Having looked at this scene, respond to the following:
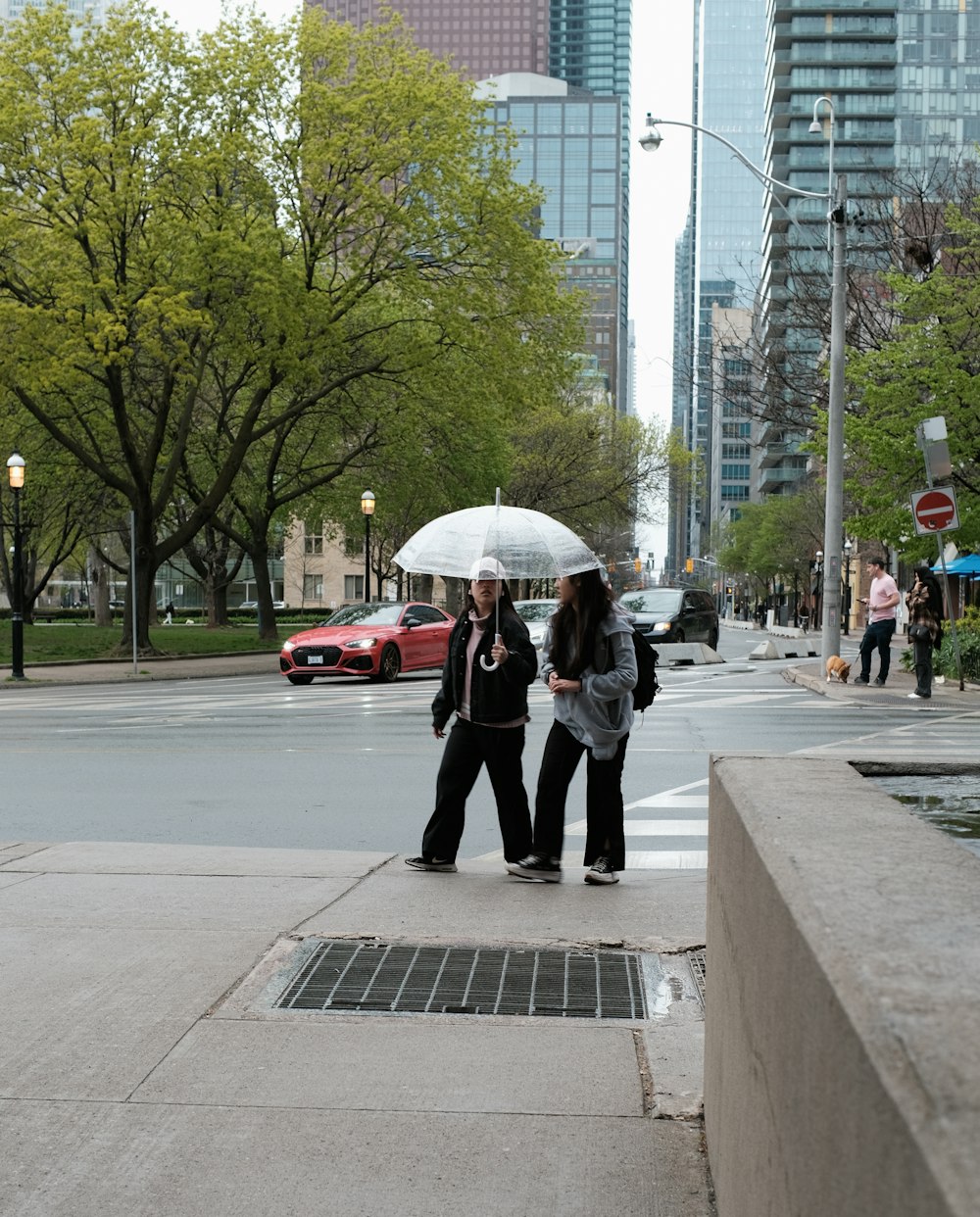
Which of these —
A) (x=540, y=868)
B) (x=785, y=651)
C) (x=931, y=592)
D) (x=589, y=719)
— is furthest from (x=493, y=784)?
(x=785, y=651)

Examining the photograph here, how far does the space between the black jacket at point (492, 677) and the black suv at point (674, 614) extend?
26.1m

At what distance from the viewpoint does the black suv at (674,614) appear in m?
34.7

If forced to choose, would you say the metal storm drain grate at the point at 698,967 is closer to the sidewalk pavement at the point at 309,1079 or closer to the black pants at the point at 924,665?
the sidewalk pavement at the point at 309,1079

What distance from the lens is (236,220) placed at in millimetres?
33562

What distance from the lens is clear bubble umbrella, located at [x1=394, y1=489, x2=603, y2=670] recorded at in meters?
8.21

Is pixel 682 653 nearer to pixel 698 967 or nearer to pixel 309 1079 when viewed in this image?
pixel 698 967

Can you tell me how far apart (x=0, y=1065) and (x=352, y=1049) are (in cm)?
108

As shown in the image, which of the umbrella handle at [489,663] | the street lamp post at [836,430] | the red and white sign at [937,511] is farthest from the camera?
the street lamp post at [836,430]

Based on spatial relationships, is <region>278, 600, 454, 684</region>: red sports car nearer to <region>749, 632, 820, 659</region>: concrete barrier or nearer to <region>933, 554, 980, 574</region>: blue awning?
<region>749, 632, 820, 659</region>: concrete barrier

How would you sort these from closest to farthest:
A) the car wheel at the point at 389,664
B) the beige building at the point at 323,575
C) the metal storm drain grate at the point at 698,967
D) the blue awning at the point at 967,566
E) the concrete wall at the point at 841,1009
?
the concrete wall at the point at 841,1009 < the metal storm drain grate at the point at 698,967 < the car wheel at the point at 389,664 < the blue awning at the point at 967,566 < the beige building at the point at 323,575

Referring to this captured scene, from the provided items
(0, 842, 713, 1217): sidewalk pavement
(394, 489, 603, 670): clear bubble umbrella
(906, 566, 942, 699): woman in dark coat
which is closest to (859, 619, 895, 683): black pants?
(906, 566, 942, 699): woman in dark coat

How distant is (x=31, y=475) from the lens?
4184cm

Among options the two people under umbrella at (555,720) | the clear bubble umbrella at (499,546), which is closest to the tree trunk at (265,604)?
the clear bubble umbrella at (499,546)

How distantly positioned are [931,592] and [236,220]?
1871 centimetres
